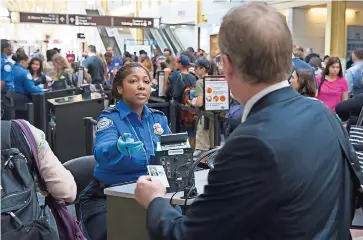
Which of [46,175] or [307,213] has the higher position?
[307,213]

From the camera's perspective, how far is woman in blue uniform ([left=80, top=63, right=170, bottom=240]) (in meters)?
2.77

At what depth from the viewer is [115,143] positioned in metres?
2.69

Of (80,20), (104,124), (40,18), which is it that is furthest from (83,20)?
(104,124)

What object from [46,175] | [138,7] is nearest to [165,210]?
[46,175]

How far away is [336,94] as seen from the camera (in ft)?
23.7

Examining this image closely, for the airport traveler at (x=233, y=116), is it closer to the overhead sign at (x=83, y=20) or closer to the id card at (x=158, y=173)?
the id card at (x=158, y=173)

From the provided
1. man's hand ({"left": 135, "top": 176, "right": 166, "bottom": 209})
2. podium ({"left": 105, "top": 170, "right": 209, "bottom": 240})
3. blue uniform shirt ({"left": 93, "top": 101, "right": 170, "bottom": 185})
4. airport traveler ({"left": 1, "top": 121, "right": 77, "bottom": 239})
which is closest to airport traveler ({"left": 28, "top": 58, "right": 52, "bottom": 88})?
blue uniform shirt ({"left": 93, "top": 101, "right": 170, "bottom": 185})

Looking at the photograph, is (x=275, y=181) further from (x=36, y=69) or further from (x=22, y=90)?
(x=36, y=69)

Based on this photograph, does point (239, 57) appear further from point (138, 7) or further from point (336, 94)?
point (138, 7)

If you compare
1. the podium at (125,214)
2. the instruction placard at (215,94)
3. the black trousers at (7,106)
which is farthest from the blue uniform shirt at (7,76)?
the podium at (125,214)

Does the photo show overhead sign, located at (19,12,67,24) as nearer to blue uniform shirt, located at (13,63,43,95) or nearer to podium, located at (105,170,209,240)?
blue uniform shirt, located at (13,63,43,95)

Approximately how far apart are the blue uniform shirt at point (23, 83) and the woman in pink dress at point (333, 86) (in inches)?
163

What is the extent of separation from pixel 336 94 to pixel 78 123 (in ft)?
11.5

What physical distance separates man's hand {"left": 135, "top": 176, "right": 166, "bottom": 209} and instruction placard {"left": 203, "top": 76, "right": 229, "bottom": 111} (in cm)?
447
